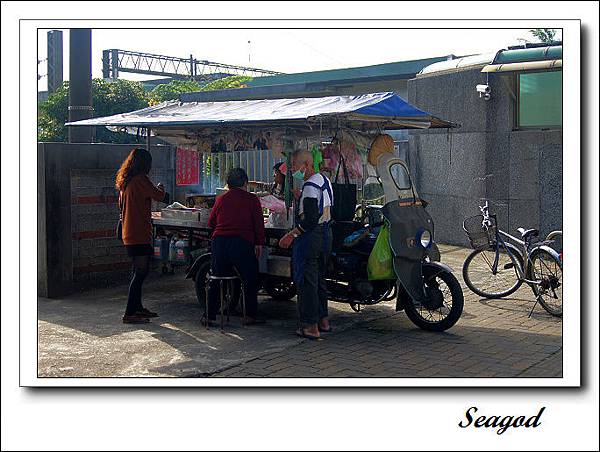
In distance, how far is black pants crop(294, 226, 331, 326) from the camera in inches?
300

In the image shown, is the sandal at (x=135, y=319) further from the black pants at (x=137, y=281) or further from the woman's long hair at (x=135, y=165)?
the woman's long hair at (x=135, y=165)

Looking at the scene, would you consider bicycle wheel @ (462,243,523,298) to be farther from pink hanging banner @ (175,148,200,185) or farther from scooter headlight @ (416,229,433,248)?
pink hanging banner @ (175,148,200,185)

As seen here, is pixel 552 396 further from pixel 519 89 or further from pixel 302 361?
pixel 519 89

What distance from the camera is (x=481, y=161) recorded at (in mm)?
13656

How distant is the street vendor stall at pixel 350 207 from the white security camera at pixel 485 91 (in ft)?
15.3

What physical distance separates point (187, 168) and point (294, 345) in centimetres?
520

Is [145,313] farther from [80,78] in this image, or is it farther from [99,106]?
[99,106]

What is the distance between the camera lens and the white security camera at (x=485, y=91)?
13344 millimetres

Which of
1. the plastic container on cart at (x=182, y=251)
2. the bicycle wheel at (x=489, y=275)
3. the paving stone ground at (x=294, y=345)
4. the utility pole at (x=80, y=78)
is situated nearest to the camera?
the paving stone ground at (x=294, y=345)

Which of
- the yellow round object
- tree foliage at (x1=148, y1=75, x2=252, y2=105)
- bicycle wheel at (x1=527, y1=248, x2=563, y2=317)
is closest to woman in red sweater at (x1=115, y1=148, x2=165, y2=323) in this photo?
the yellow round object

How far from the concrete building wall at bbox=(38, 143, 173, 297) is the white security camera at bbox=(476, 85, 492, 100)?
5795 millimetres

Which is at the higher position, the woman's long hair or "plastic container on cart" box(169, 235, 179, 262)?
the woman's long hair

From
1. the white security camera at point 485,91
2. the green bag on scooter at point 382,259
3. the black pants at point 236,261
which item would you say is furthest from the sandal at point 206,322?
the white security camera at point 485,91

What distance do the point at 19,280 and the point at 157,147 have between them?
585 centimetres
